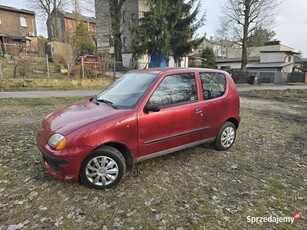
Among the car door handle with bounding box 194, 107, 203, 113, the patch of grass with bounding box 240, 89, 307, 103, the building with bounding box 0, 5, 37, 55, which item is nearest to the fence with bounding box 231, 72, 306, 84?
the patch of grass with bounding box 240, 89, 307, 103

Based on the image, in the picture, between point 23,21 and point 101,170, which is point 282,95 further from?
point 23,21

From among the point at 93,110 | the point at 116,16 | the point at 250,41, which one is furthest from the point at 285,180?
the point at 250,41

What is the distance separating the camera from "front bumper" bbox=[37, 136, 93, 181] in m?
2.91

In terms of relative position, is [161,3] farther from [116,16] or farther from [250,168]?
[250,168]

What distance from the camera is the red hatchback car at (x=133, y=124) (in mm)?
3000

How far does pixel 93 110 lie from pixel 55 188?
1.28 meters

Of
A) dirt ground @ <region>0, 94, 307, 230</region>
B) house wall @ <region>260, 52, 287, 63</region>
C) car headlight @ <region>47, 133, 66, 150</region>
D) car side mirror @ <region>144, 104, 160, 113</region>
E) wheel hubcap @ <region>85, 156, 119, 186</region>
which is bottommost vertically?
dirt ground @ <region>0, 94, 307, 230</region>

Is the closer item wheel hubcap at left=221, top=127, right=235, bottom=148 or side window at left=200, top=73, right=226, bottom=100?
side window at left=200, top=73, right=226, bottom=100

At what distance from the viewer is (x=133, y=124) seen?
3295 millimetres

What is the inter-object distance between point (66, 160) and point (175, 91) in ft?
6.83

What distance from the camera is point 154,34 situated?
66.4 feet

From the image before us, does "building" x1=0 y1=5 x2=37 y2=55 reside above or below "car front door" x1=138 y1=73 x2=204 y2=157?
above

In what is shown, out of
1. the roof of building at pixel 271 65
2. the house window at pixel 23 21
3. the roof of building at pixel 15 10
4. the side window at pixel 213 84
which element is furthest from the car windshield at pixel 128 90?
the house window at pixel 23 21

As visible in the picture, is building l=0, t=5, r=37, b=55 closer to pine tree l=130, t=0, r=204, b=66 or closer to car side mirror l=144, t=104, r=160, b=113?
pine tree l=130, t=0, r=204, b=66
